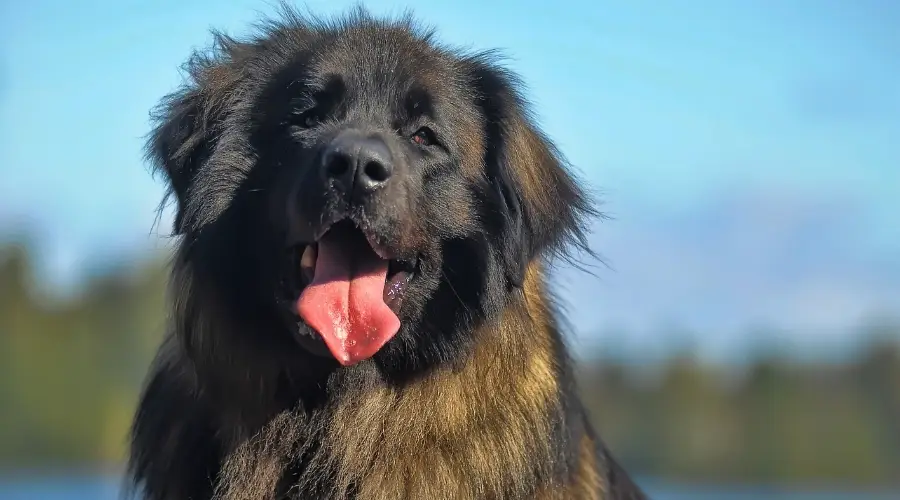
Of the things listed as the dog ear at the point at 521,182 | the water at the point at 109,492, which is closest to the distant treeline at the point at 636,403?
the water at the point at 109,492

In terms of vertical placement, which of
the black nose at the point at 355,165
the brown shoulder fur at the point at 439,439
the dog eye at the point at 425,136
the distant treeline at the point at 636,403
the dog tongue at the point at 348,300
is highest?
the black nose at the point at 355,165

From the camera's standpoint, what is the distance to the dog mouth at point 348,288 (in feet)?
15.2

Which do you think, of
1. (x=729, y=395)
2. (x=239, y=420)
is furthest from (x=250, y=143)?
(x=729, y=395)

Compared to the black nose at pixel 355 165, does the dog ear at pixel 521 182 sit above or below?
below

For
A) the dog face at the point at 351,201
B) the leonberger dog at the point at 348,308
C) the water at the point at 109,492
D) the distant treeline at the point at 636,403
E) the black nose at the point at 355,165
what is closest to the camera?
the black nose at the point at 355,165

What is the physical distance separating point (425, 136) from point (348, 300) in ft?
3.07

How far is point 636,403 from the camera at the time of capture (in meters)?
50.9

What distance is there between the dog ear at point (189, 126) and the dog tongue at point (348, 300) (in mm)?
717

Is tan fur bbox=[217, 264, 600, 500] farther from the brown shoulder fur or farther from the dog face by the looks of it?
the dog face

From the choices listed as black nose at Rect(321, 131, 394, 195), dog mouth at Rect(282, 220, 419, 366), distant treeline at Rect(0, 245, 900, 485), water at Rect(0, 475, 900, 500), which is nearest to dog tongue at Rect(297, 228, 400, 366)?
dog mouth at Rect(282, 220, 419, 366)

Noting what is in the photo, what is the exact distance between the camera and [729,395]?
52.2 m

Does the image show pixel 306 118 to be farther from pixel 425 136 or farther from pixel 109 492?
pixel 109 492

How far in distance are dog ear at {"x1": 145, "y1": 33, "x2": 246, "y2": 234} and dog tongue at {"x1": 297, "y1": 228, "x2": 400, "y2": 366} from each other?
72 cm

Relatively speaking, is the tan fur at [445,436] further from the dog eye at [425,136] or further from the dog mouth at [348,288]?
the dog eye at [425,136]
